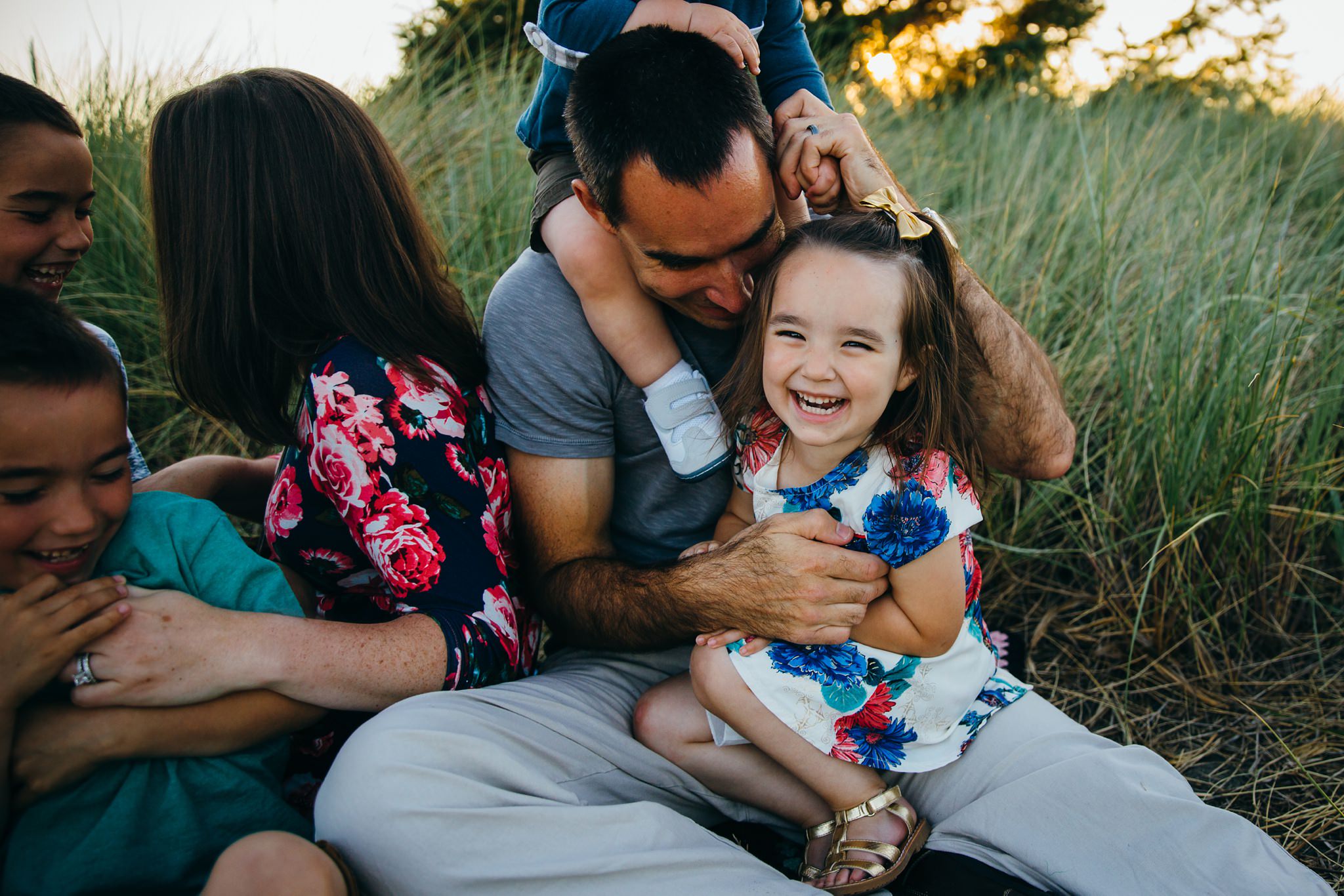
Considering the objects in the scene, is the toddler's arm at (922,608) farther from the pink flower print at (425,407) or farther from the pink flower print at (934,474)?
the pink flower print at (425,407)

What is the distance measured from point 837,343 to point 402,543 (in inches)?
37.2

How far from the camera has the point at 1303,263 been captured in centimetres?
349

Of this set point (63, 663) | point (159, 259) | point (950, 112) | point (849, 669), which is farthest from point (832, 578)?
point (950, 112)

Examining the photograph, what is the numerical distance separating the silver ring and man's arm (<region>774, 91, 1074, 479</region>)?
5.52 feet

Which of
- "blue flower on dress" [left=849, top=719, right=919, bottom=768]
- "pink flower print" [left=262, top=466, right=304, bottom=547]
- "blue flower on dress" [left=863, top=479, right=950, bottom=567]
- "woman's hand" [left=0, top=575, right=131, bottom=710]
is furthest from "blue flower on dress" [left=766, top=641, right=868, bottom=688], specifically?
"woman's hand" [left=0, top=575, right=131, bottom=710]

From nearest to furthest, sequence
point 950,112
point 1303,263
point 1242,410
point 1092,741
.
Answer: point 1092,741 → point 1242,410 → point 1303,263 → point 950,112

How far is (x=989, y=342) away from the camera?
204 centimetres

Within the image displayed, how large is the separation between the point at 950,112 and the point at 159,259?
5432 millimetres

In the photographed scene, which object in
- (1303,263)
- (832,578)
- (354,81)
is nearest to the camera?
(832,578)

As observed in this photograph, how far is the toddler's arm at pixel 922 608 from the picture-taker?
173cm

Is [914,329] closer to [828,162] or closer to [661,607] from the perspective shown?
[828,162]

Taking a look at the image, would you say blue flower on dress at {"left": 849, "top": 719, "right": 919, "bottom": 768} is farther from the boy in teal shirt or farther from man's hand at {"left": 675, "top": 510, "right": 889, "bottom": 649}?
the boy in teal shirt

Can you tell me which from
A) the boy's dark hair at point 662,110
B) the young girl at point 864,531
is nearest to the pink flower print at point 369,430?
the boy's dark hair at point 662,110

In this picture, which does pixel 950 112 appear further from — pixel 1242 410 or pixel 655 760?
pixel 655 760
